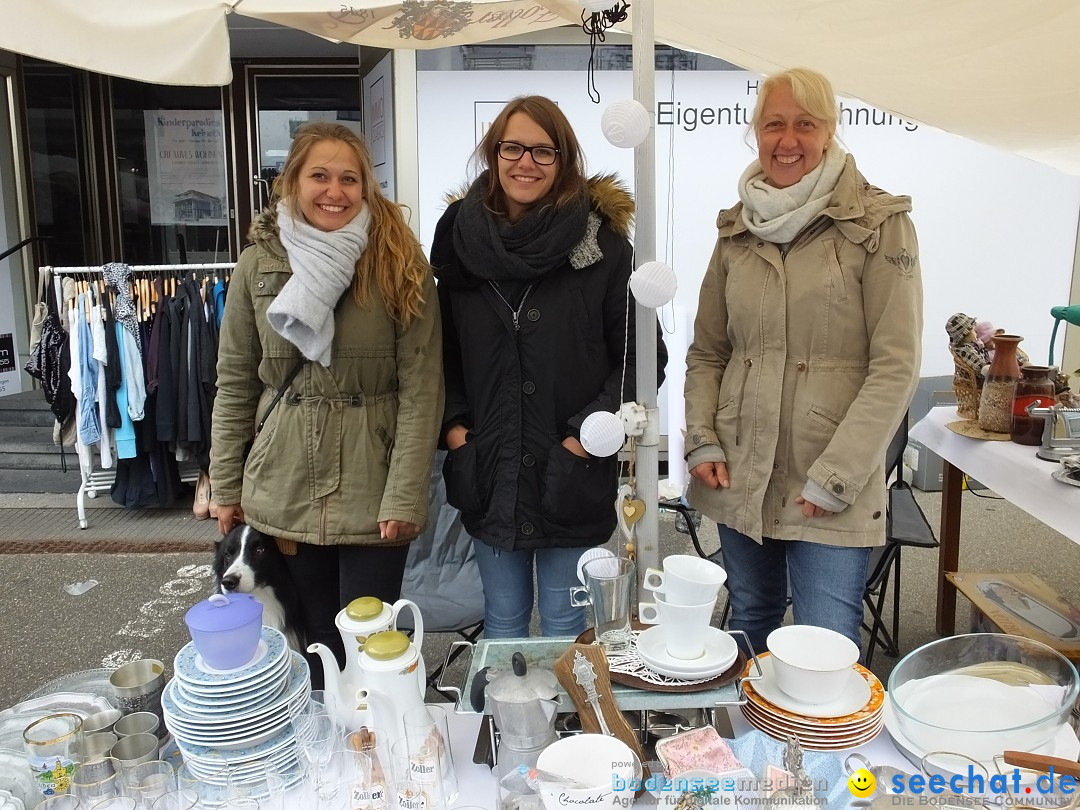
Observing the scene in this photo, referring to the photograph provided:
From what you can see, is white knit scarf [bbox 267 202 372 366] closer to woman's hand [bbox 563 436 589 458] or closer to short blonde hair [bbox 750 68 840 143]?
woman's hand [bbox 563 436 589 458]

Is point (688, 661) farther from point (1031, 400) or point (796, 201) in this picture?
point (1031, 400)

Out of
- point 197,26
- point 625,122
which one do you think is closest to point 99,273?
point 197,26

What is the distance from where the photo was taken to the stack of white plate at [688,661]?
130cm

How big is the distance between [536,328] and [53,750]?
1.21 m

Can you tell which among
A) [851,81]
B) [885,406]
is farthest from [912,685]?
[851,81]

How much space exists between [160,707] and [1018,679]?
1.54 m

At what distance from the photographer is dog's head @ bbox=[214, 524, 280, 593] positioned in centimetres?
199

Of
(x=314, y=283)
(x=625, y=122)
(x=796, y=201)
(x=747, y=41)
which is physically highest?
(x=747, y=41)

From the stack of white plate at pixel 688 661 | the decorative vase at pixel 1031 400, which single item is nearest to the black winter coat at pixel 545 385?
the stack of white plate at pixel 688 661

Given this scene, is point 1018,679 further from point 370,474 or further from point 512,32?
point 512,32

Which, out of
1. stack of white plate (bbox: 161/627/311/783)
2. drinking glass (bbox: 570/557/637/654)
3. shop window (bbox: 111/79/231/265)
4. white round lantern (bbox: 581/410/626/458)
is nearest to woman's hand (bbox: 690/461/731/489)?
white round lantern (bbox: 581/410/626/458)

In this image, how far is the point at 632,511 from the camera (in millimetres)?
1565

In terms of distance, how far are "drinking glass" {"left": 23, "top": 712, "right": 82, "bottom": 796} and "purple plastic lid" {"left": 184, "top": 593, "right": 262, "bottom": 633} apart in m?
0.28

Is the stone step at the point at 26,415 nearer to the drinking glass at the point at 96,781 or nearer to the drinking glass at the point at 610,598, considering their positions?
the drinking glass at the point at 96,781
